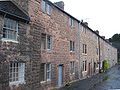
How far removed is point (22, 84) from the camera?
17172 millimetres

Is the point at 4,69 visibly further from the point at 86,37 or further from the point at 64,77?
the point at 86,37

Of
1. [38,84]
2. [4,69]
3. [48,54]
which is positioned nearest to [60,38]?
[48,54]

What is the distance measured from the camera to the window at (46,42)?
21578mm

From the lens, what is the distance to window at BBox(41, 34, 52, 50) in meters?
21.6

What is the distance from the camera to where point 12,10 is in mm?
16641

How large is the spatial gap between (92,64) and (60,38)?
18887 mm

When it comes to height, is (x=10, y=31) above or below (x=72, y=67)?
above

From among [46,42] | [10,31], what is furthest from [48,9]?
[10,31]

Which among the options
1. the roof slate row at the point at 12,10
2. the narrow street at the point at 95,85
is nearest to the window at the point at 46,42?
the roof slate row at the point at 12,10

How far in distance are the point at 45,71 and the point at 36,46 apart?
9.96 ft

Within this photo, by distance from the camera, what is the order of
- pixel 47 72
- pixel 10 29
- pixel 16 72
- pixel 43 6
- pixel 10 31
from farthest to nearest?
pixel 47 72, pixel 43 6, pixel 16 72, pixel 10 31, pixel 10 29

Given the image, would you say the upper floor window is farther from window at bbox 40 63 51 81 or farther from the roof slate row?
window at bbox 40 63 51 81

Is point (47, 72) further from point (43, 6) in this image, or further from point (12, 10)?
point (12, 10)

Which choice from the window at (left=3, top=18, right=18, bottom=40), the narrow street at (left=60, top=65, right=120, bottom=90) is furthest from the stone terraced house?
the narrow street at (left=60, top=65, right=120, bottom=90)
